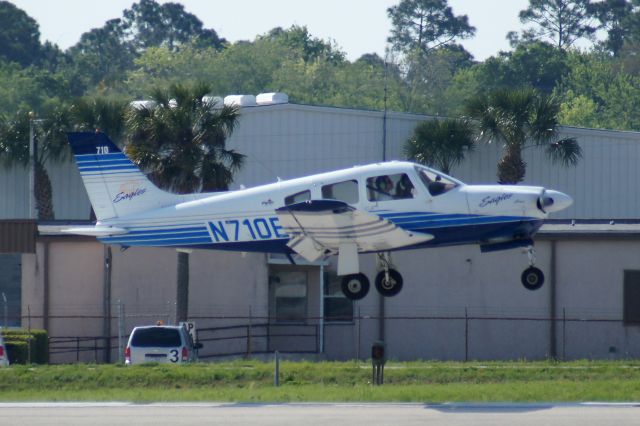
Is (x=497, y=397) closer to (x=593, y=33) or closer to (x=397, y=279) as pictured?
(x=397, y=279)

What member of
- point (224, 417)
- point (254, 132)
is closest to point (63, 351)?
point (254, 132)

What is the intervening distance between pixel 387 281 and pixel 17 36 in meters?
113

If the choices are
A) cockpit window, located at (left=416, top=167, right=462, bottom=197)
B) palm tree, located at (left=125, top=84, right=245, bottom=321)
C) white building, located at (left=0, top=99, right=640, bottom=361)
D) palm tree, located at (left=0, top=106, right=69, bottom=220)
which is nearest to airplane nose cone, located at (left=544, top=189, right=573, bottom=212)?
cockpit window, located at (left=416, top=167, right=462, bottom=197)

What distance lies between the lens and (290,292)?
1622 inches

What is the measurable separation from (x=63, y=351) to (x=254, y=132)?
1432cm

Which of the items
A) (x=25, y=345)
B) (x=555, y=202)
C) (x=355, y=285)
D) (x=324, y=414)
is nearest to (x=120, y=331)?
(x=25, y=345)

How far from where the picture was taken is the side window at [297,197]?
26.4 metres

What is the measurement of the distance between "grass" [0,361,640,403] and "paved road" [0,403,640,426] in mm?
1552

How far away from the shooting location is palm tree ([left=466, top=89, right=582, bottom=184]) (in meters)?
49.2

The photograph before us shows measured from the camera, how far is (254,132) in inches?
1983

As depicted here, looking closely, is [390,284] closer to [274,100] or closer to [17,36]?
[274,100]

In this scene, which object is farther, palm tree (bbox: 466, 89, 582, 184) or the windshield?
palm tree (bbox: 466, 89, 582, 184)

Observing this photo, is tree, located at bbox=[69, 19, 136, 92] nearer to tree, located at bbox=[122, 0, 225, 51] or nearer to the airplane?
tree, located at bbox=[122, 0, 225, 51]

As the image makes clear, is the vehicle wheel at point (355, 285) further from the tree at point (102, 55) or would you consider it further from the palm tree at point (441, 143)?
the tree at point (102, 55)
